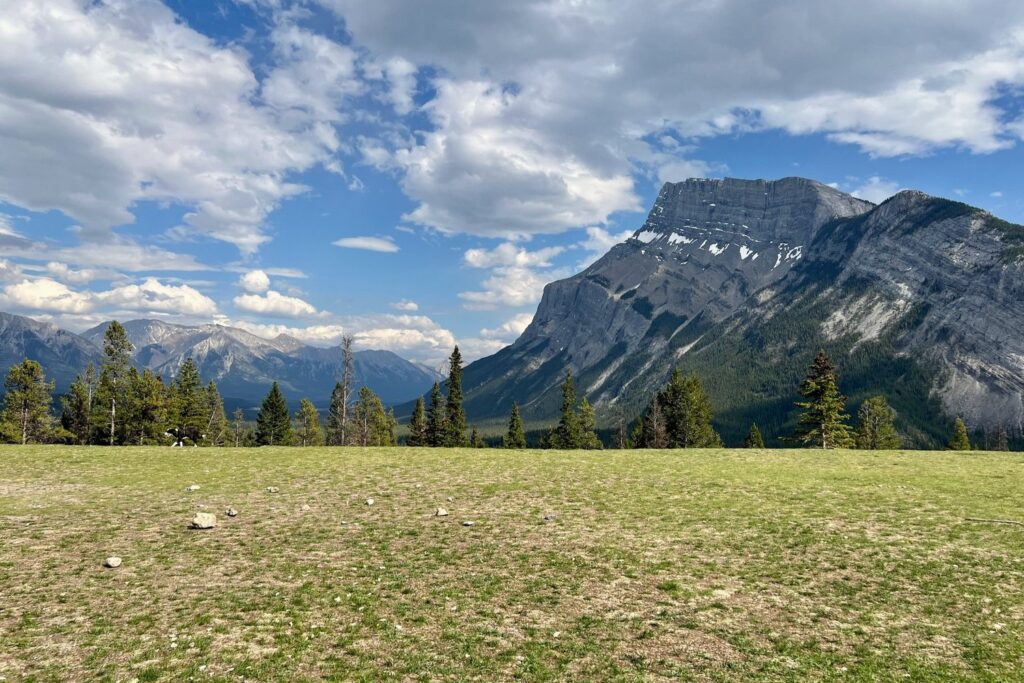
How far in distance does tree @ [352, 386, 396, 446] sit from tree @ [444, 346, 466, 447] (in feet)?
74.6

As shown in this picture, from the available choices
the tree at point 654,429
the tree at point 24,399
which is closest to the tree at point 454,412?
the tree at point 654,429

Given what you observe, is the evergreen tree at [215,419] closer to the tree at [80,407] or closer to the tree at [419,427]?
the tree at [80,407]

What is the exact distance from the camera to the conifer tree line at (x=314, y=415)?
225ft

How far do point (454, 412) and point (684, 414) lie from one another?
116 ft

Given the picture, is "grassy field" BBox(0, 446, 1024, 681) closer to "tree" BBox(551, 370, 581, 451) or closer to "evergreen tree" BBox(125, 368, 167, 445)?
"evergreen tree" BBox(125, 368, 167, 445)

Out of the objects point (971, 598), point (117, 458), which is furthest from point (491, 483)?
point (117, 458)

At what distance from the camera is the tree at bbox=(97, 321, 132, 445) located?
66.4 m

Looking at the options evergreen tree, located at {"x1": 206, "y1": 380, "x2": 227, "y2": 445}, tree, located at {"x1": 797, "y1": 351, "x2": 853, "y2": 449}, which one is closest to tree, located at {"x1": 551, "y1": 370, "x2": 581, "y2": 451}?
tree, located at {"x1": 797, "y1": 351, "x2": 853, "y2": 449}

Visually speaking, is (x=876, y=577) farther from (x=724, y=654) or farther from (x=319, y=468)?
(x=319, y=468)

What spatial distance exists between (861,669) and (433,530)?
14.4 m

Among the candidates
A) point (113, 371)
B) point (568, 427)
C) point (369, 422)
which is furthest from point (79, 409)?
point (568, 427)

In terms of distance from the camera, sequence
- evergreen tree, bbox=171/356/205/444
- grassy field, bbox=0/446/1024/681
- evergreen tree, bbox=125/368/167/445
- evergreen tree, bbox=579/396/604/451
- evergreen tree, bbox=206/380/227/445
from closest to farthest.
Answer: grassy field, bbox=0/446/1024/681 → evergreen tree, bbox=125/368/167/445 → evergreen tree, bbox=171/356/205/444 → evergreen tree, bbox=579/396/604/451 → evergreen tree, bbox=206/380/227/445

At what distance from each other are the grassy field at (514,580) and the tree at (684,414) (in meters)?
55.8

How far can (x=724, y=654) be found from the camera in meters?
12.8
